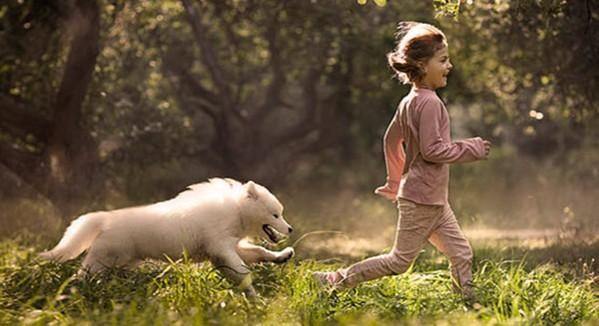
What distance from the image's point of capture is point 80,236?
6.95 meters

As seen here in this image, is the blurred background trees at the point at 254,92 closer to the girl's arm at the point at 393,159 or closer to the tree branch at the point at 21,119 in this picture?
the tree branch at the point at 21,119

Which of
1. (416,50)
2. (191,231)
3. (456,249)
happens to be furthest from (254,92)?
(456,249)

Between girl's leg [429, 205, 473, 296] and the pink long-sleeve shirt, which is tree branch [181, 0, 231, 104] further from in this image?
girl's leg [429, 205, 473, 296]

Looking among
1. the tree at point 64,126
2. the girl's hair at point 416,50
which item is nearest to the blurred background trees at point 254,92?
the tree at point 64,126

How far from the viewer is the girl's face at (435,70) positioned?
6.36 metres

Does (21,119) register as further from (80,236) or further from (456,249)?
(456,249)

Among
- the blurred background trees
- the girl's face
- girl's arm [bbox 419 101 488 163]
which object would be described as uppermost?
the girl's face

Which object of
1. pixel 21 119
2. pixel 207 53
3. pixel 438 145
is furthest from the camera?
pixel 207 53

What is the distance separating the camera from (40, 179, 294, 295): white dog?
6.70 metres

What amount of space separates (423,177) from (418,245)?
45cm

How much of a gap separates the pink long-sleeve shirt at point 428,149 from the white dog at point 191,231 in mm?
1135

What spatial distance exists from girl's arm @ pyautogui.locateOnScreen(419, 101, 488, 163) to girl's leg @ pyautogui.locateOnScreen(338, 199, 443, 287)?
35cm

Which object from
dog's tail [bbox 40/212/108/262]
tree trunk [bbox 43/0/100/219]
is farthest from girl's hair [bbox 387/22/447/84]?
tree trunk [bbox 43/0/100/219]

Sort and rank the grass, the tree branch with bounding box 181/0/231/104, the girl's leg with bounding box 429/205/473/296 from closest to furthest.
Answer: the grass < the girl's leg with bounding box 429/205/473/296 < the tree branch with bounding box 181/0/231/104
